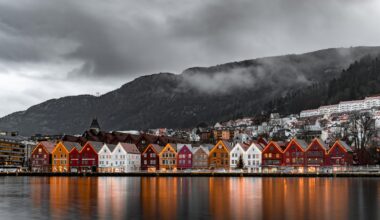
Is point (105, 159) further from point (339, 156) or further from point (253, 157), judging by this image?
point (339, 156)

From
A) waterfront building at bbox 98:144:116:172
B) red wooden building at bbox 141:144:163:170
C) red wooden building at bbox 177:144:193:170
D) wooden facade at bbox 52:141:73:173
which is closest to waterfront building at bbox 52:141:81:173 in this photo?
wooden facade at bbox 52:141:73:173

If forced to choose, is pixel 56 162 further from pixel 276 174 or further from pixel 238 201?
pixel 238 201

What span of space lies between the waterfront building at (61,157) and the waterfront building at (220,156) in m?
36.8

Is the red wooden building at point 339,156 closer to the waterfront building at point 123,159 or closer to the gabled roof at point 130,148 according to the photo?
the waterfront building at point 123,159

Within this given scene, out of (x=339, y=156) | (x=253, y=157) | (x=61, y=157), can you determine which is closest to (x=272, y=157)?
(x=253, y=157)

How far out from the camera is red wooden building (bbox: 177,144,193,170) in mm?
134625

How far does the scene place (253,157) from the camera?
5153 inches

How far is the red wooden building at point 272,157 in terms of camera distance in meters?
128

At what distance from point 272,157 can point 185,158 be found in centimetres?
2145

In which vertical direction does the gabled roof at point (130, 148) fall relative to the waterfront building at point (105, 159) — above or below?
above

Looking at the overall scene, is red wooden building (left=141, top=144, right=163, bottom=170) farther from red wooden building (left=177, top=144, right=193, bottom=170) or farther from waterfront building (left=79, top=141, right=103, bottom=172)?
waterfront building (left=79, top=141, right=103, bottom=172)

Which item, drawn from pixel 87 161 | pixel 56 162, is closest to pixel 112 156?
pixel 87 161

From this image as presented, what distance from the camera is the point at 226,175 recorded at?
383ft

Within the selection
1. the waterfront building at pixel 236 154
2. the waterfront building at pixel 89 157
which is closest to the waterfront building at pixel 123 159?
the waterfront building at pixel 89 157
